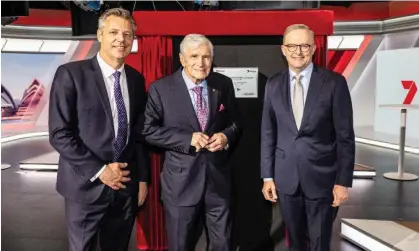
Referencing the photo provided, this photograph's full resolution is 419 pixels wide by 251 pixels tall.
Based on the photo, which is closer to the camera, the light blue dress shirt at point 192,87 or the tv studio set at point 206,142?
the tv studio set at point 206,142

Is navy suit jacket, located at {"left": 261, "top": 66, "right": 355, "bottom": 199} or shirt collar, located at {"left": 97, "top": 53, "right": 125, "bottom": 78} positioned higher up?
shirt collar, located at {"left": 97, "top": 53, "right": 125, "bottom": 78}

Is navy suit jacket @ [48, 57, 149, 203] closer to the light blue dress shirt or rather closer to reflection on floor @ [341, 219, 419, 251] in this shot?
the light blue dress shirt

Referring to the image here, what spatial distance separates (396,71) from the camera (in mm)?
8172

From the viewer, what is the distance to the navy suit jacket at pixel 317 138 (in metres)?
2.01

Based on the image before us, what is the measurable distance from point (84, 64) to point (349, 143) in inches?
52.9

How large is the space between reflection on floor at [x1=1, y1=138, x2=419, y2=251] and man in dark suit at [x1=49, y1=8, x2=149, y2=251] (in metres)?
1.36

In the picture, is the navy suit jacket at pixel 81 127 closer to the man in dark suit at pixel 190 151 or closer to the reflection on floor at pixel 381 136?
the man in dark suit at pixel 190 151

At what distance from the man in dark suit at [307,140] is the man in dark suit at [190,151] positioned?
0.27 m

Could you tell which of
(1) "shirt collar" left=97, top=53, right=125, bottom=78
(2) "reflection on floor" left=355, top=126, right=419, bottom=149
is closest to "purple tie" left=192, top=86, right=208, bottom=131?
(1) "shirt collar" left=97, top=53, right=125, bottom=78

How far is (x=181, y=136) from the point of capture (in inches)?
80.0

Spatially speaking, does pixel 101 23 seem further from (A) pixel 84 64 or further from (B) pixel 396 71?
(B) pixel 396 71

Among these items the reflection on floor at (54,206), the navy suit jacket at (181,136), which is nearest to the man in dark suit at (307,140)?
the navy suit jacket at (181,136)

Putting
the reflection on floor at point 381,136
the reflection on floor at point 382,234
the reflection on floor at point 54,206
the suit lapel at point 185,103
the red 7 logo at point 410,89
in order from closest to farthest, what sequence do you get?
the suit lapel at point 185,103, the reflection on floor at point 382,234, the reflection on floor at point 54,206, the red 7 logo at point 410,89, the reflection on floor at point 381,136

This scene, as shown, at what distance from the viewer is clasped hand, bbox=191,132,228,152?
200 centimetres
